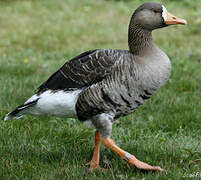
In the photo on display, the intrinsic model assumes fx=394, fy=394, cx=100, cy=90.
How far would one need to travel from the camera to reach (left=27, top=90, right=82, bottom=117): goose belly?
432 cm

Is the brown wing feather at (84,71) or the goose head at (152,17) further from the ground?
the goose head at (152,17)

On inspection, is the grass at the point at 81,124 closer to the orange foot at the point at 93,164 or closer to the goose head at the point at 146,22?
the orange foot at the point at 93,164

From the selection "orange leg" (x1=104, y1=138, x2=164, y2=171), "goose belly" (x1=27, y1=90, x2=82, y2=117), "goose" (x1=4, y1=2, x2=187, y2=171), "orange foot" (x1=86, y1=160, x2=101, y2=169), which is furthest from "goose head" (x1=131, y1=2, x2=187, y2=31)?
"orange foot" (x1=86, y1=160, x2=101, y2=169)

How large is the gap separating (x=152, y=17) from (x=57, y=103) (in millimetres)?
1415

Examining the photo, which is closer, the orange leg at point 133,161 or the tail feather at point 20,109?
the orange leg at point 133,161

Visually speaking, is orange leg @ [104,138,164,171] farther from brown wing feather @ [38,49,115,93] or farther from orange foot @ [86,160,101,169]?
brown wing feather @ [38,49,115,93]

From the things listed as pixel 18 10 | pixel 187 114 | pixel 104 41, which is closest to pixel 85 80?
pixel 187 114

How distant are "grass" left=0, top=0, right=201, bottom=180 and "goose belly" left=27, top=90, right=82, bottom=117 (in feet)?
1.51

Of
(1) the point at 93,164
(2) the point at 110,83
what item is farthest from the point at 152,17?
(1) the point at 93,164

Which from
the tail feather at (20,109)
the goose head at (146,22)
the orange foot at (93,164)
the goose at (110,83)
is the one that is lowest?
the orange foot at (93,164)

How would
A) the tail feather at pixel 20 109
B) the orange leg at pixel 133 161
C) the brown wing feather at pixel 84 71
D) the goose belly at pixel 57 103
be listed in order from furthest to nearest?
1. the tail feather at pixel 20 109
2. the goose belly at pixel 57 103
3. the brown wing feather at pixel 84 71
4. the orange leg at pixel 133 161

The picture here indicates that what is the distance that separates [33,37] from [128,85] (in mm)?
7288

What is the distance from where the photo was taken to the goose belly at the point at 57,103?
432 centimetres

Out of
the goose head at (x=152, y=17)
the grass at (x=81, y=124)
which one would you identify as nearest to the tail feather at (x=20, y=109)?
the grass at (x=81, y=124)
